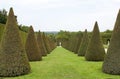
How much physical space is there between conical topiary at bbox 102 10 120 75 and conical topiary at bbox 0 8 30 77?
15.2ft

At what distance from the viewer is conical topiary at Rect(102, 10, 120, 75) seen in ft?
43.5

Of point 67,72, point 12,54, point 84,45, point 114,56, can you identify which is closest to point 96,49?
point 84,45

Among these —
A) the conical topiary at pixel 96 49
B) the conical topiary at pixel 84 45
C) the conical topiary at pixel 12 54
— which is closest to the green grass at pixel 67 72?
the conical topiary at pixel 12 54

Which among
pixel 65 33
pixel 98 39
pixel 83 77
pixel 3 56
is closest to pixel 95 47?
pixel 98 39

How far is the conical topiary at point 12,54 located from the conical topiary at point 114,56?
463cm

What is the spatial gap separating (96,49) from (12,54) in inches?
358

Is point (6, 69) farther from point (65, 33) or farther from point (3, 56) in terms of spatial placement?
point (65, 33)

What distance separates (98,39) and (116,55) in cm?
699

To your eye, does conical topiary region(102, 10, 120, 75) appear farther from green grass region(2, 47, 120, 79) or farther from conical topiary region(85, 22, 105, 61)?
conical topiary region(85, 22, 105, 61)

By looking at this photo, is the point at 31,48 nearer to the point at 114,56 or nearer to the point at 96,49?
the point at 96,49

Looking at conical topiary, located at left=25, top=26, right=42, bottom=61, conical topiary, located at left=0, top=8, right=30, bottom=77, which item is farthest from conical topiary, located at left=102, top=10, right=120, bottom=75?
conical topiary, located at left=25, top=26, right=42, bottom=61

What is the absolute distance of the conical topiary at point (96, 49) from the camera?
20109 mm

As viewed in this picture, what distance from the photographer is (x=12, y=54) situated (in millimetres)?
13047

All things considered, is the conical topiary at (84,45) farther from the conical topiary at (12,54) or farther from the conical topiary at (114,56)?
the conical topiary at (12,54)
